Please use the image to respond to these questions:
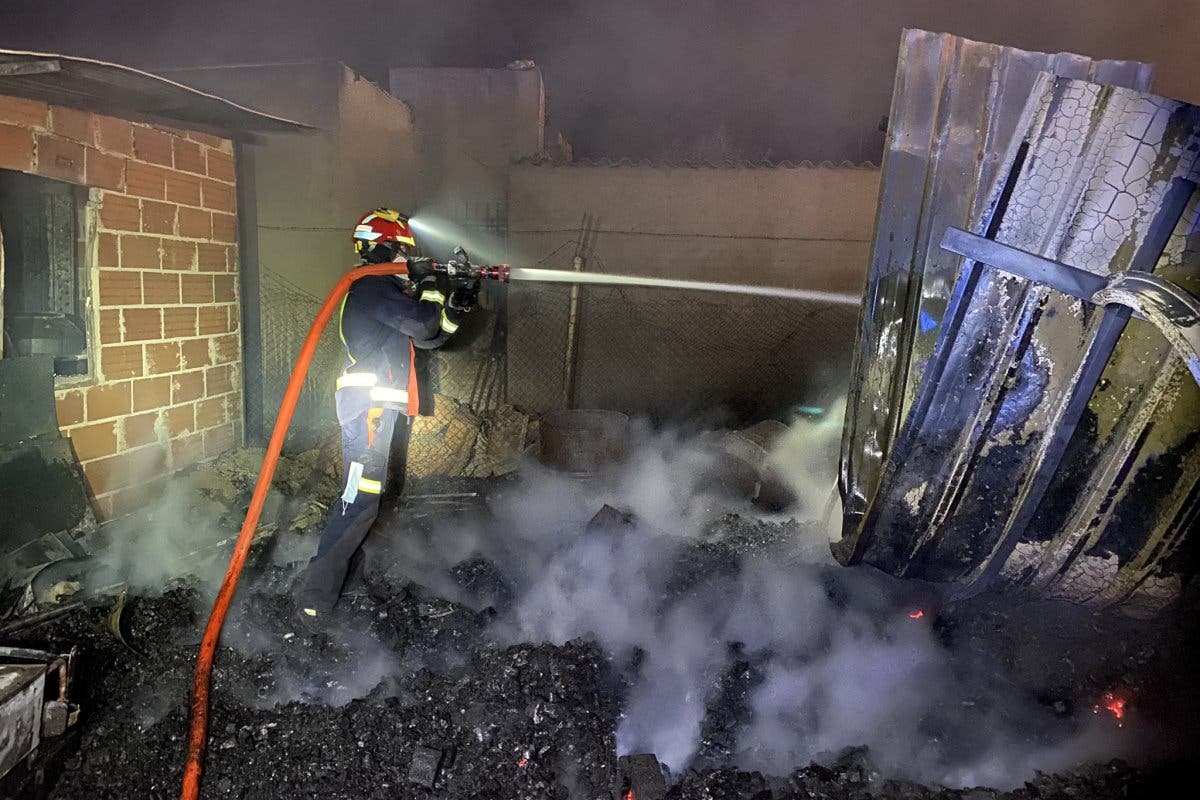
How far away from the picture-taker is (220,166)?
6152mm

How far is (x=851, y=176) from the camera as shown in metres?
7.55

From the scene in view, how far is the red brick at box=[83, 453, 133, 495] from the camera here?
493 cm

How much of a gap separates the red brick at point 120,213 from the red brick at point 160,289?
1.26 ft

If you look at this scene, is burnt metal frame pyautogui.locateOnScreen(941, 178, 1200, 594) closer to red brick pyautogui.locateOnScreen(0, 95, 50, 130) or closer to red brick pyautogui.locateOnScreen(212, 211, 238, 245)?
red brick pyautogui.locateOnScreen(0, 95, 50, 130)

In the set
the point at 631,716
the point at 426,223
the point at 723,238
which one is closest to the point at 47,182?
the point at 426,223

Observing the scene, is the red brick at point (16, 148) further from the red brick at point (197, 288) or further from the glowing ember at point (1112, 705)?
the glowing ember at point (1112, 705)

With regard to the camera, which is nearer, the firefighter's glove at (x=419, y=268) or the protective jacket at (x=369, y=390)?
the firefighter's glove at (x=419, y=268)

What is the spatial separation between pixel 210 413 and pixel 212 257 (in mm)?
1445

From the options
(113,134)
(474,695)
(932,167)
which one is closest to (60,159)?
(113,134)

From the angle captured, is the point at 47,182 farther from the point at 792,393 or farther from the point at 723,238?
the point at 792,393

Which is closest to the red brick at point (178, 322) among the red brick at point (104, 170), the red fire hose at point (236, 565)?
the red brick at point (104, 170)

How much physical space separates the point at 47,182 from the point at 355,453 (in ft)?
9.22

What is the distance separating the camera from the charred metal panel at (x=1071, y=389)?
2035 millimetres

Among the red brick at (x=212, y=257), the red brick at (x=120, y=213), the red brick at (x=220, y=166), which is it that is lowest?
the red brick at (x=212, y=257)
